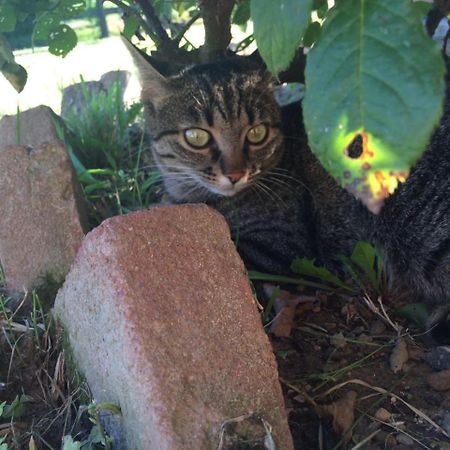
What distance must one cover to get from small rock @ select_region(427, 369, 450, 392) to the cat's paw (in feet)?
0.61

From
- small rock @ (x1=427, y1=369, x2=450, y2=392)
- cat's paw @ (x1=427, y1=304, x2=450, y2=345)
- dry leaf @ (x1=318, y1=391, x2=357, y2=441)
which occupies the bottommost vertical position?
cat's paw @ (x1=427, y1=304, x2=450, y2=345)

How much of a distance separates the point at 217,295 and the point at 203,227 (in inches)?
6.5

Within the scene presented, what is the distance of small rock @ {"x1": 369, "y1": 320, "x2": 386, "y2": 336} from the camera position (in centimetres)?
177

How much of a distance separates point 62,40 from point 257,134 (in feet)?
2.59

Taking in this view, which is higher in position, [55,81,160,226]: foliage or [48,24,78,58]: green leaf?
[48,24,78,58]: green leaf

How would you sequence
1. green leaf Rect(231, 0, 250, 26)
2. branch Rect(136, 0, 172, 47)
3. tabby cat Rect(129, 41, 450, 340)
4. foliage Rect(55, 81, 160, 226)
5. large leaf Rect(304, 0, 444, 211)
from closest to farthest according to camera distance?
1. large leaf Rect(304, 0, 444, 211)
2. tabby cat Rect(129, 41, 450, 340)
3. green leaf Rect(231, 0, 250, 26)
4. branch Rect(136, 0, 172, 47)
5. foliage Rect(55, 81, 160, 226)

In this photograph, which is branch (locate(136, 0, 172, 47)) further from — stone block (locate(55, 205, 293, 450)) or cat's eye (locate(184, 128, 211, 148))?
stone block (locate(55, 205, 293, 450))

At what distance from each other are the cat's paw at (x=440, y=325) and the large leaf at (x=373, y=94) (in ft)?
3.62

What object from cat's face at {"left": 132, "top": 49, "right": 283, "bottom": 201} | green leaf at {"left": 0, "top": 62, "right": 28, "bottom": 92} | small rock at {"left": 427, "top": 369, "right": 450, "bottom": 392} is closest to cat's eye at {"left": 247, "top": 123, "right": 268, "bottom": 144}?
cat's face at {"left": 132, "top": 49, "right": 283, "bottom": 201}

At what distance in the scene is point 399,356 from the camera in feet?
5.31

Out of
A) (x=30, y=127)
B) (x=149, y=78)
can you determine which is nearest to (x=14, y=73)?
(x=149, y=78)

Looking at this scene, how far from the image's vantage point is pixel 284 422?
1.17 meters

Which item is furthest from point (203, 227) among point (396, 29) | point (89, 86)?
point (89, 86)

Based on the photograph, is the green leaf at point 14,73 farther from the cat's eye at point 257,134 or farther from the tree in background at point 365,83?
the tree in background at point 365,83
